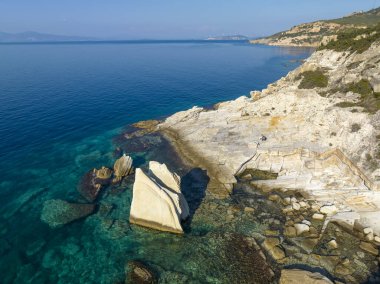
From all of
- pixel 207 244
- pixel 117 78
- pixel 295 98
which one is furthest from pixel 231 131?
pixel 117 78

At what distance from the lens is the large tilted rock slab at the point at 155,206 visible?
26031 millimetres

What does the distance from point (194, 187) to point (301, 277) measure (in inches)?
620

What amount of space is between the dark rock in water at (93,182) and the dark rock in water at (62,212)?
1923mm

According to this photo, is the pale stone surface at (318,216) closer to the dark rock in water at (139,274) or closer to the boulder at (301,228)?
the boulder at (301,228)

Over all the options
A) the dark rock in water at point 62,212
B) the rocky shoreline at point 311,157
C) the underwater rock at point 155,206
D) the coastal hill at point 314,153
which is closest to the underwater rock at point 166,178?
the underwater rock at point 155,206

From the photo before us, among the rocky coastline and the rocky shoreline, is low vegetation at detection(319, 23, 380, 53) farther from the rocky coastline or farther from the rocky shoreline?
the rocky coastline

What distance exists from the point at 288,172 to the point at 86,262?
999 inches

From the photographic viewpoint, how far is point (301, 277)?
20.7 metres

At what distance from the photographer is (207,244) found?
81.0 ft

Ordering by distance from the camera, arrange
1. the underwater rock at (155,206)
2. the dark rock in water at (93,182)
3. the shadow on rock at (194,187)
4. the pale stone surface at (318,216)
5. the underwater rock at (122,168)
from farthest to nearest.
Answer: the underwater rock at (122,168) < the dark rock in water at (93,182) < the shadow on rock at (194,187) < the pale stone surface at (318,216) < the underwater rock at (155,206)

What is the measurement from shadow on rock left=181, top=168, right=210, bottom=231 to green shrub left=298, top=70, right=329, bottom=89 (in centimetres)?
2418

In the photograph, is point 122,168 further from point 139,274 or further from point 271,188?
point 271,188

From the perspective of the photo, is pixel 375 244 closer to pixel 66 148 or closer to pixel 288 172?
pixel 288 172

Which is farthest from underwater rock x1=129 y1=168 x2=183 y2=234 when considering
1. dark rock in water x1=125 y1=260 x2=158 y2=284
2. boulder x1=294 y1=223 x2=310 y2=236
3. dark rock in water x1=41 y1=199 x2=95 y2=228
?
boulder x1=294 y1=223 x2=310 y2=236
